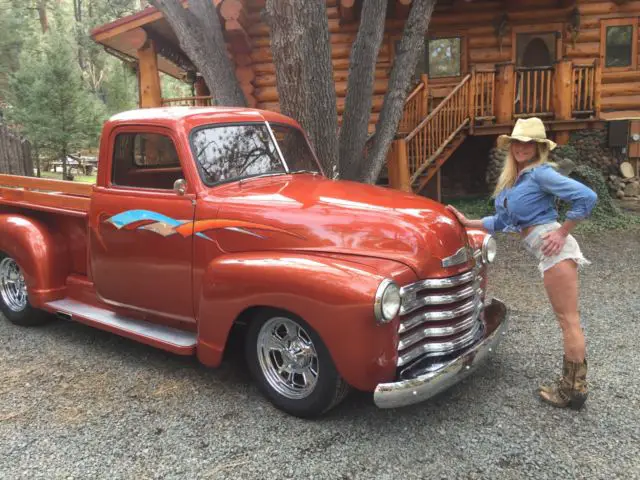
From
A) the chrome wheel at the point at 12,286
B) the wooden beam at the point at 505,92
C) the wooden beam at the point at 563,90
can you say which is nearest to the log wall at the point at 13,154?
the chrome wheel at the point at 12,286

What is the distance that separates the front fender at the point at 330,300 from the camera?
290 centimetres

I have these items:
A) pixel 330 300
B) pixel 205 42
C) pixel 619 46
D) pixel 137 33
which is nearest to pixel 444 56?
pixel 619 46

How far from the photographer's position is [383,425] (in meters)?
3.28

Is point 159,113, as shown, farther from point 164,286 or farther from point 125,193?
point 164,286

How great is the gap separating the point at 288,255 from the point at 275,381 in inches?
32.4

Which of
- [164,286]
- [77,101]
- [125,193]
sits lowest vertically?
[164,286]

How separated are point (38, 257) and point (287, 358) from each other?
265 centimetres

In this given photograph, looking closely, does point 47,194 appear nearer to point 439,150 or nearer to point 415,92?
point 439,150

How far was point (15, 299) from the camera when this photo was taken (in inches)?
207

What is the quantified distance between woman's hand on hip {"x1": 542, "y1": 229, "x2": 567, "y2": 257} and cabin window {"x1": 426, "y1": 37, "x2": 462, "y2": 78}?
416 inches

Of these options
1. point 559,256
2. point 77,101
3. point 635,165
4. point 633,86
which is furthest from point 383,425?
point 77,101

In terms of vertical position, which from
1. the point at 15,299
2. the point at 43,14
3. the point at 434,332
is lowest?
the point at 15,299

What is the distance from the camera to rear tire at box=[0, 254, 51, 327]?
5094 mm

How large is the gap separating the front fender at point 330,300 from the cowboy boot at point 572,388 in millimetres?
1216
